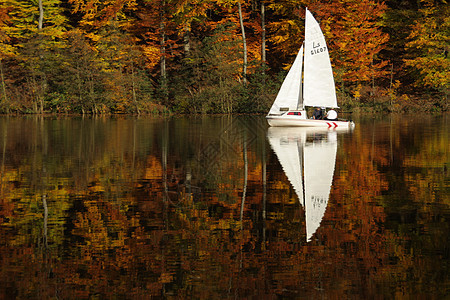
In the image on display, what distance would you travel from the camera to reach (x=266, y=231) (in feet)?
30.0

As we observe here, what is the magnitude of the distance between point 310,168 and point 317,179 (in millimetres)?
2121

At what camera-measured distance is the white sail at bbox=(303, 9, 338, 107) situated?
40.0m

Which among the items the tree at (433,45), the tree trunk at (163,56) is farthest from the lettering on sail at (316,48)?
the tree trunk at (163,56)

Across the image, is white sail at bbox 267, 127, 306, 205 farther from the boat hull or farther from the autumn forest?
the autumn forest

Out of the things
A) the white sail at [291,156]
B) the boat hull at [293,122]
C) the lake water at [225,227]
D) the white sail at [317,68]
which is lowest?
the lake water at [225,227]

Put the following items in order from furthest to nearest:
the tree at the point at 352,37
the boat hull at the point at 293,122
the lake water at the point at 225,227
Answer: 1. the tree at the point at 352,37
2. the boat hull at the point at 293,122
3. the lake water at the point at 225,227

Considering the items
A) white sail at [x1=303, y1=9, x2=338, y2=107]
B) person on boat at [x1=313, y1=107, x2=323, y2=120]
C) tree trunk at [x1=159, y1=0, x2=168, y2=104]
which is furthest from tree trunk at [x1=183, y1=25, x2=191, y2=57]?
person on boat at [x1=313, y1=107, x2=323, y2=120]

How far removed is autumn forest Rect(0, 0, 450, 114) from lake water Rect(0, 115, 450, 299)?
3492cm

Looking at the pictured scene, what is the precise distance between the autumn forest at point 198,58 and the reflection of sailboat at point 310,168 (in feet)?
91.5

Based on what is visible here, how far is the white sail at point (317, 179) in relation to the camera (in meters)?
10.1

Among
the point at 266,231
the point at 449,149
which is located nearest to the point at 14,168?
the point at 266,231

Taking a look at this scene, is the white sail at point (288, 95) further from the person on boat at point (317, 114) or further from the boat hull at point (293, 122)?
the person on boat at point (317, 114)

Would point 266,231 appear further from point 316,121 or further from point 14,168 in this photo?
point 316,121

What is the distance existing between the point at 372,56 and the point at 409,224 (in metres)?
50.1
